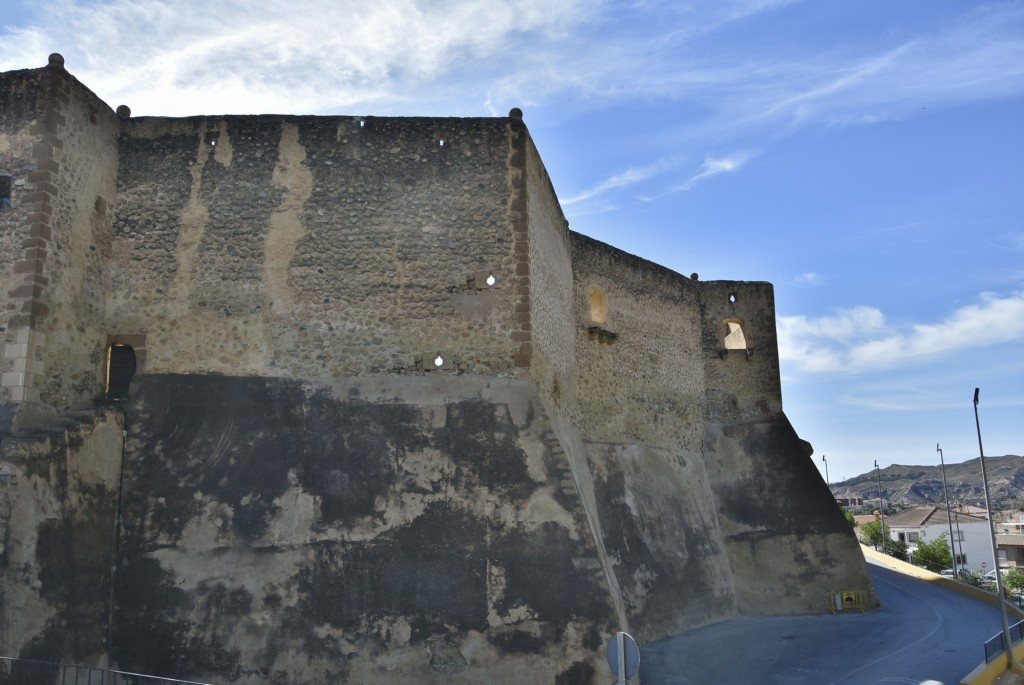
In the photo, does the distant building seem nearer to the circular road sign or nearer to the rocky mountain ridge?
the rocky mountain ridge

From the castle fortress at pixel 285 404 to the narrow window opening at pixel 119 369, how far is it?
24mm

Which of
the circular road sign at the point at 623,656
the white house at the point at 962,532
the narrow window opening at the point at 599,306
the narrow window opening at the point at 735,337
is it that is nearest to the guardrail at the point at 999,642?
the narrow window opening at the point at 599,306

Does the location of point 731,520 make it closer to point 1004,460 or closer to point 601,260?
point 601,260

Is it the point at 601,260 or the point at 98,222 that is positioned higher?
the point at 601,260

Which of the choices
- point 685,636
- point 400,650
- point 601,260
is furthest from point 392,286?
point 685,636

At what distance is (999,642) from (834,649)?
2.49 meters

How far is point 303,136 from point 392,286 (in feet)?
8.11

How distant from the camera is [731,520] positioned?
62.6 ft

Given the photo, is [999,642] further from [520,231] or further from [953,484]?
[953,484]

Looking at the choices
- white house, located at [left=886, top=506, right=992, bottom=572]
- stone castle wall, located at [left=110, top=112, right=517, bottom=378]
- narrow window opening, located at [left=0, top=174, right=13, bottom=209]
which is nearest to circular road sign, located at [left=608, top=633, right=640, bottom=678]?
stone castle wall, located at [left=110, top=112, right=517, bottom=378]

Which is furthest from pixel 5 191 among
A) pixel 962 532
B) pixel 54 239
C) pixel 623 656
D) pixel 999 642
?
pixel 962 532

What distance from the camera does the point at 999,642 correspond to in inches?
516

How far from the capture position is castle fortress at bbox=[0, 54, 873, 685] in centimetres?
923

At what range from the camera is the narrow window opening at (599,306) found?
17.3 m
